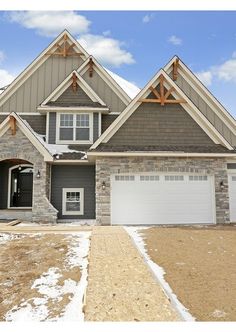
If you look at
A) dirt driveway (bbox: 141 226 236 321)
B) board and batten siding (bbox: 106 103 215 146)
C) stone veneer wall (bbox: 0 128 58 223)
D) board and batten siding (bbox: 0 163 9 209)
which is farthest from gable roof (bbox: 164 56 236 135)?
board and batten siding (bbox: 0 163 9 209)

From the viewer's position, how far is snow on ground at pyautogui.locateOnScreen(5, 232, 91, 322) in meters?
3.91

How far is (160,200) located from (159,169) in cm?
142

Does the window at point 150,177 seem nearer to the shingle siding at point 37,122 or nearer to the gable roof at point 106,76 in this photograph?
the gable roof at point 106,76

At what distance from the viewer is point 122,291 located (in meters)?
4.61

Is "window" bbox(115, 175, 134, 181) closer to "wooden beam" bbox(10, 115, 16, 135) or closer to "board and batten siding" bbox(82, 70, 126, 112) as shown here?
"board and batten siding" bbox(82, 70, 126, 112)

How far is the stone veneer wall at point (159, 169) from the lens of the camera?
12.9 m

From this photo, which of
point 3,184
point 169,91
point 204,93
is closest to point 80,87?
point 169,91

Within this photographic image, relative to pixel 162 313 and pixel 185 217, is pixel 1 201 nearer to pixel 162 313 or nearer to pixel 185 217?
pixel 185 217

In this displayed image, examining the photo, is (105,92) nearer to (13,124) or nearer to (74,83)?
(74,83)

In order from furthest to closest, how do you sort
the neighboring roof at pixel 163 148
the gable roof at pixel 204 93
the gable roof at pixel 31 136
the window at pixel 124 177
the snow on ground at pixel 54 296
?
1. the gable roof at pixel 204 93
2. the gable roof at pixel 31 136
3. the window at pixel 124 177
4. the neighboring roof at pixel 163 148
5. the snow on ground at pixel 54 296

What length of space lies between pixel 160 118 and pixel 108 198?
15.1 feet

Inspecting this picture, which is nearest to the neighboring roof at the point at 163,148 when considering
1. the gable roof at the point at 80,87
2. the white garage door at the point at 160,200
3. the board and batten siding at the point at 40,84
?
the white garage door at the point at 160,200

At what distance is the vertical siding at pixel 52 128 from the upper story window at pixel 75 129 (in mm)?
268
